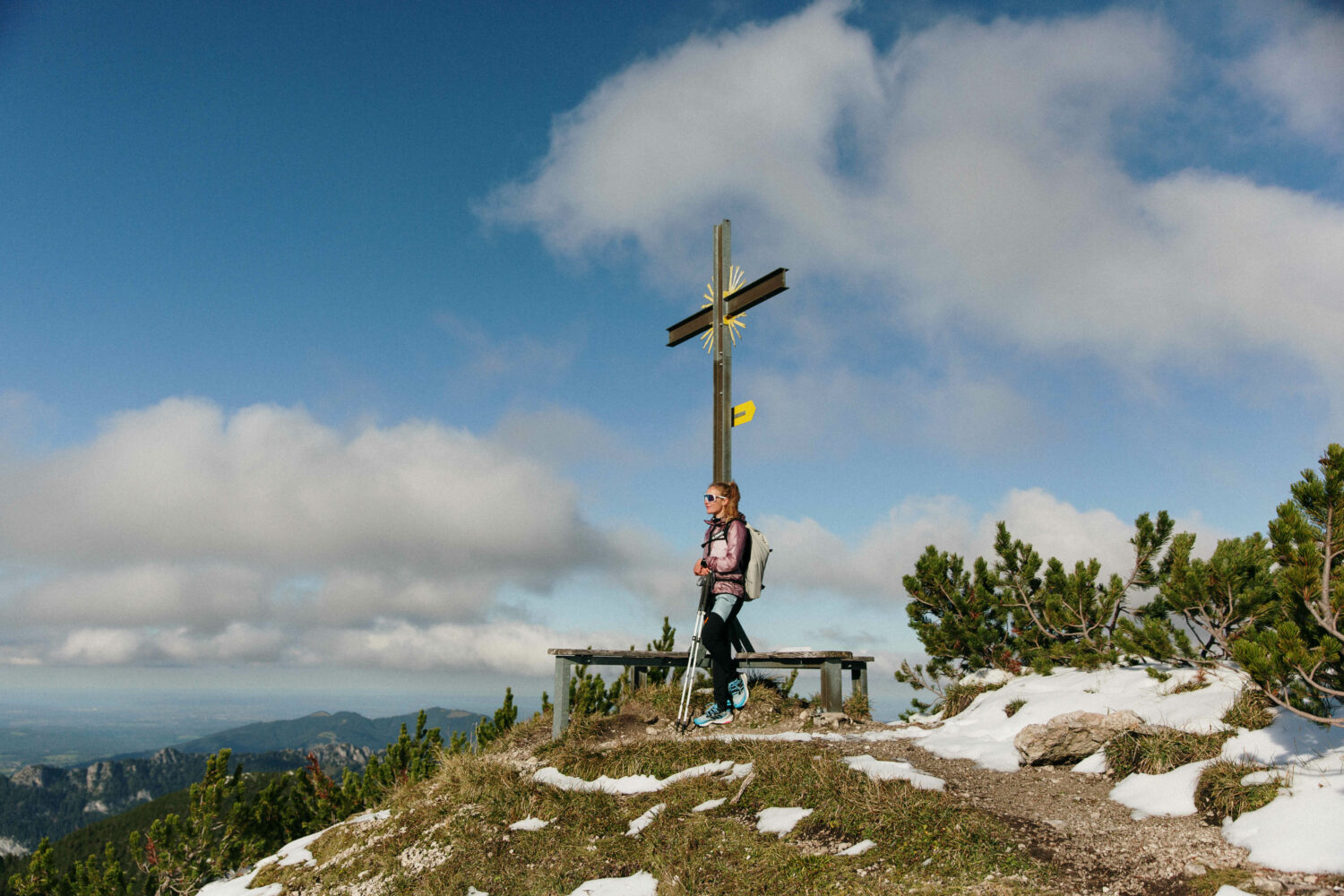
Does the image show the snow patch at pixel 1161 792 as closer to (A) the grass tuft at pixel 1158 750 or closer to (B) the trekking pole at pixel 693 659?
(A) the grass tuft at pixel 1158 750

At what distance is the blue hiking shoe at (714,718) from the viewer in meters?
8.70

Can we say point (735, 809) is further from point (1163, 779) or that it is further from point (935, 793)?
point (1163, 779)

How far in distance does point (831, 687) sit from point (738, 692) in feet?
4.05

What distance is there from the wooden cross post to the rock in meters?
5.22

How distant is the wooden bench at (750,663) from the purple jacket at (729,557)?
1175 millimetres

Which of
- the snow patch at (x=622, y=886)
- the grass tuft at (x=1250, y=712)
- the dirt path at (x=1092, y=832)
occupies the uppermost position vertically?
the grass tuft at (x=1250, y=712)

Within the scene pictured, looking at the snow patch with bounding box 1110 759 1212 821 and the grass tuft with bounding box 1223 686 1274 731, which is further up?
the grass tuft with bounding box 1223 686 1274 731

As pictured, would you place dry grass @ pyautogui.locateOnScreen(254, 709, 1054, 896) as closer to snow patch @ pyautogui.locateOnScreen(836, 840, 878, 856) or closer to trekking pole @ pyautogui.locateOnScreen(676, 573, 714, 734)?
snow patch @ pyautogui.locateOnScreen(836, 840, 878, 856)

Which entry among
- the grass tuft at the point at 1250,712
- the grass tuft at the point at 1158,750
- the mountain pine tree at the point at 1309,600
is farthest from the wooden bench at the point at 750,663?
the mountain pine tree at the point at 1309,600

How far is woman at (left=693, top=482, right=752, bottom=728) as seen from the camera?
8461mm

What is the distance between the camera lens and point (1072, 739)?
6496 millimetres

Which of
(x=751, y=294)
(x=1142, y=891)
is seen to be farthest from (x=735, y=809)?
(x=751, y=294)

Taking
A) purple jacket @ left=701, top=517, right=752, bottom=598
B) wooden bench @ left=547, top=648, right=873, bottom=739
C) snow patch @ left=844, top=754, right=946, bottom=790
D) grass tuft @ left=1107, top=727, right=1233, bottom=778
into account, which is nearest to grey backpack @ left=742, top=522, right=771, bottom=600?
purple jacket @ left=701, top=517, right=752, bottom=598

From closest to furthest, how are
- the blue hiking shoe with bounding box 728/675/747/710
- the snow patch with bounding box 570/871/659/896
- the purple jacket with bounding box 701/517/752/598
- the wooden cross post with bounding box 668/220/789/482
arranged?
the snow patch with bounding box 570/871/659/896, the purple jacket with bounding box 701/517/752/598, the blue hiking shoe with bounding box 728/675/747/710, the wooden cross post with bounding box 668/220/789/482
